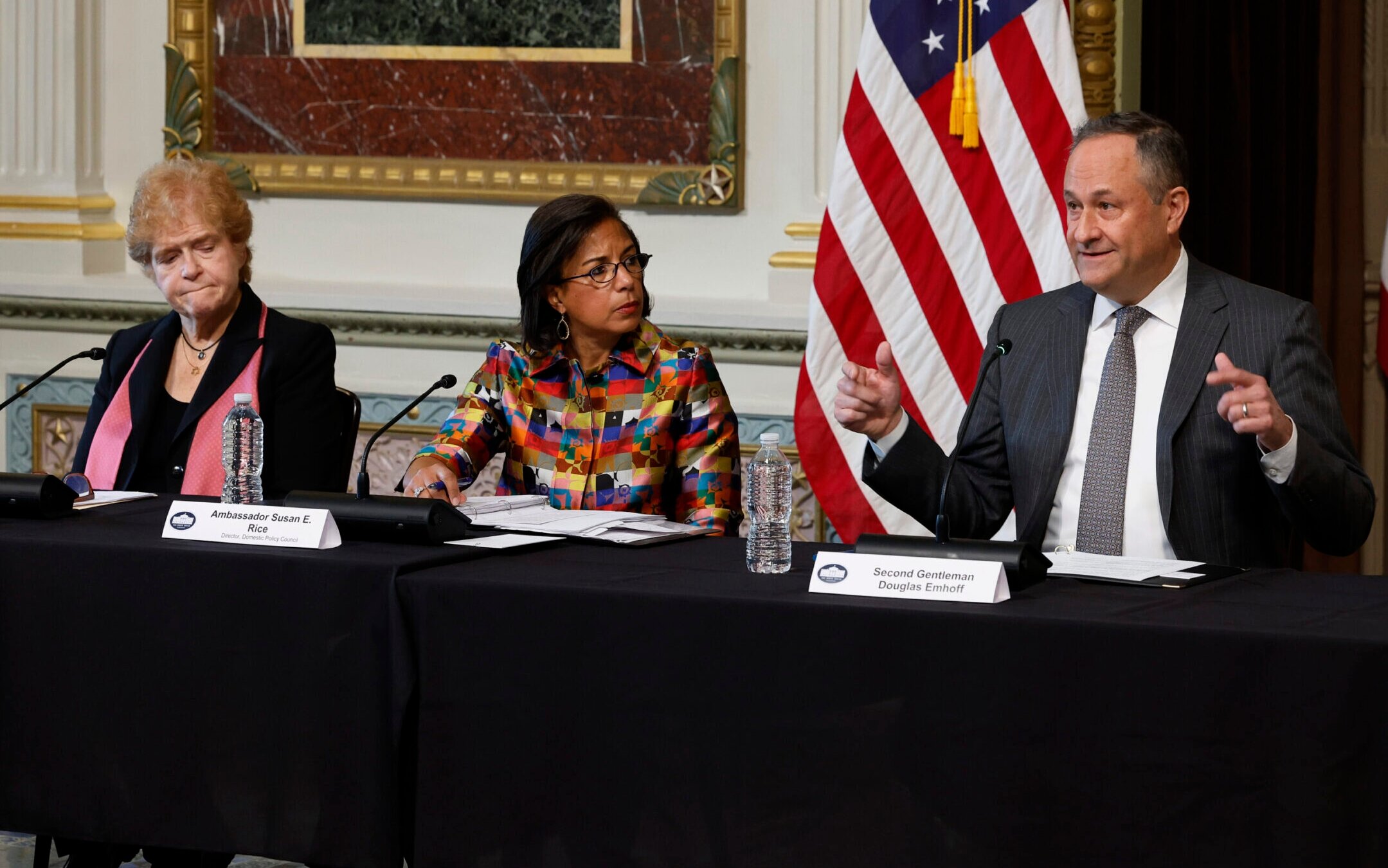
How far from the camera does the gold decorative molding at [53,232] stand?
4758 mm

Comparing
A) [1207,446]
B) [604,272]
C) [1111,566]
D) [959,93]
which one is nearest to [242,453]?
[604,272]

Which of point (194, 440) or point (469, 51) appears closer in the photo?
point (194, 440)

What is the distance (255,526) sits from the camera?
2146 mm

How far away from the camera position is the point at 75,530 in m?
2.26

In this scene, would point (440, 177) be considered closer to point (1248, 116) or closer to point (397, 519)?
point (1248, 116)

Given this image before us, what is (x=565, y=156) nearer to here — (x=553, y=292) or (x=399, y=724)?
(x=553, y=292)

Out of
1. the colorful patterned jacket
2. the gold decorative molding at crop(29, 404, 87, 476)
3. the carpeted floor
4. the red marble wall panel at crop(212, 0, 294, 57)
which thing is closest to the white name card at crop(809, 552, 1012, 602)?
the colorful patterned jacket

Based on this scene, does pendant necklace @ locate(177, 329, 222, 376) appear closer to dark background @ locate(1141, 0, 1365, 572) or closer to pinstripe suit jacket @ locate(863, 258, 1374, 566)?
pinstripe suit jacket @ locate(863, 258, 1374, 566)

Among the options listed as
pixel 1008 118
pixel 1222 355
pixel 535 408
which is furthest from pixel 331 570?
pixel 1008 118

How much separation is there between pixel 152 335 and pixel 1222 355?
2.02m

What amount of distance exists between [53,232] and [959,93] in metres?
2.71

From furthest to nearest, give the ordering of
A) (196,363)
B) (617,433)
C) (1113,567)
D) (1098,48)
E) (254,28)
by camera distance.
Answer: (254,28)
(1098,48)
(196,363)
(617,433)
(1113,567)

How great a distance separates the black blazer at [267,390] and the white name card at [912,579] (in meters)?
1.33

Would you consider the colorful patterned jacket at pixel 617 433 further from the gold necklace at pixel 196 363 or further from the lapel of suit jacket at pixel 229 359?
the gold necklace at pixel 196 363
